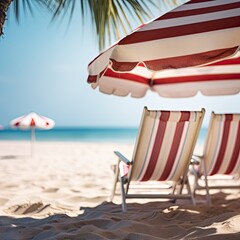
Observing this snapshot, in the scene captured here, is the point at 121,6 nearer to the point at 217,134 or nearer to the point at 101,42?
the point at 101,42

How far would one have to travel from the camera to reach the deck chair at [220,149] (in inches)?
128

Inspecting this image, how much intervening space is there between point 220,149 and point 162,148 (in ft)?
2.32

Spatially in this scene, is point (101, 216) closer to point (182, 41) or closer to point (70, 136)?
point (182, 41)

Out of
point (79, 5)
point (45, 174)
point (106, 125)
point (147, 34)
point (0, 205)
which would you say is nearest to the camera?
point (147, 34)

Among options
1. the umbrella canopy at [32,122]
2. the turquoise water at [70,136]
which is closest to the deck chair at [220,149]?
the umbrella canopy at [32,122]

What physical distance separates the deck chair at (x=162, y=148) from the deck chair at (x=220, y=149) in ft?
1.02

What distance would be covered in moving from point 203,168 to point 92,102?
74883mm

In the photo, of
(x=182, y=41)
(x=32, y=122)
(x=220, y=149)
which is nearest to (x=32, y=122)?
(x=32, y=122)

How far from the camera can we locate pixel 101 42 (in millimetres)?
3762

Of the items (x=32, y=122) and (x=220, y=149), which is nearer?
(x=220, y=149)

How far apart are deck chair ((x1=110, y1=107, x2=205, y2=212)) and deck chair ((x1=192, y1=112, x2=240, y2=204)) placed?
1.02 feet

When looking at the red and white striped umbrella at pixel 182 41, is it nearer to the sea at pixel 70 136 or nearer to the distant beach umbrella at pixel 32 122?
the distant beach umbrella at pixel 32 122

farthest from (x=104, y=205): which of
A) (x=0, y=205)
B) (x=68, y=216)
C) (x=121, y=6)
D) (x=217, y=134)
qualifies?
(x=121, y=6)

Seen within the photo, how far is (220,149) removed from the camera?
335cm
